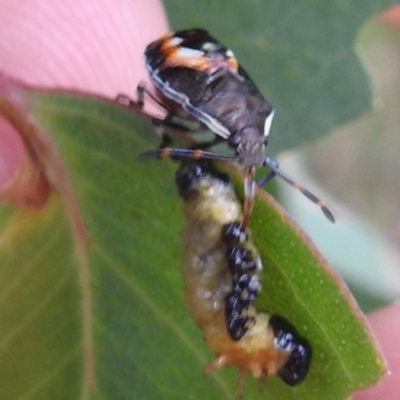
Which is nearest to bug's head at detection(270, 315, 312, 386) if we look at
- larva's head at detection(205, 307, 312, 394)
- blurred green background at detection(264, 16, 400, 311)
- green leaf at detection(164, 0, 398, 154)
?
larva's head at detection(205, 307, 312, 394)

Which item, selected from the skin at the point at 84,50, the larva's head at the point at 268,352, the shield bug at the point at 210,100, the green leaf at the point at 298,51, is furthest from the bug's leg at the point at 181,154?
the green leaf at the point at 298,51

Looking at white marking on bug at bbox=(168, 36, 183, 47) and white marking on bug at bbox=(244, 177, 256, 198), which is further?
white marking on bug at bbox=(168, 36, 183, 47)

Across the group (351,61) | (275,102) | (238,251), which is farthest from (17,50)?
(238,251)

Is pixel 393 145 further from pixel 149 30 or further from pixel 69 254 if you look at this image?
pixel 69 254

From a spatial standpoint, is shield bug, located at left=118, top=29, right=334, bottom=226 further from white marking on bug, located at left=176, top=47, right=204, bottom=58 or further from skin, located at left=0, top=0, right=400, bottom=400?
skin, located at left=0, top=0, right=400, bottom=400

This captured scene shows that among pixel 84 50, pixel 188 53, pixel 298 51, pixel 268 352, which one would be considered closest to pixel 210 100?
pixel 188 53
